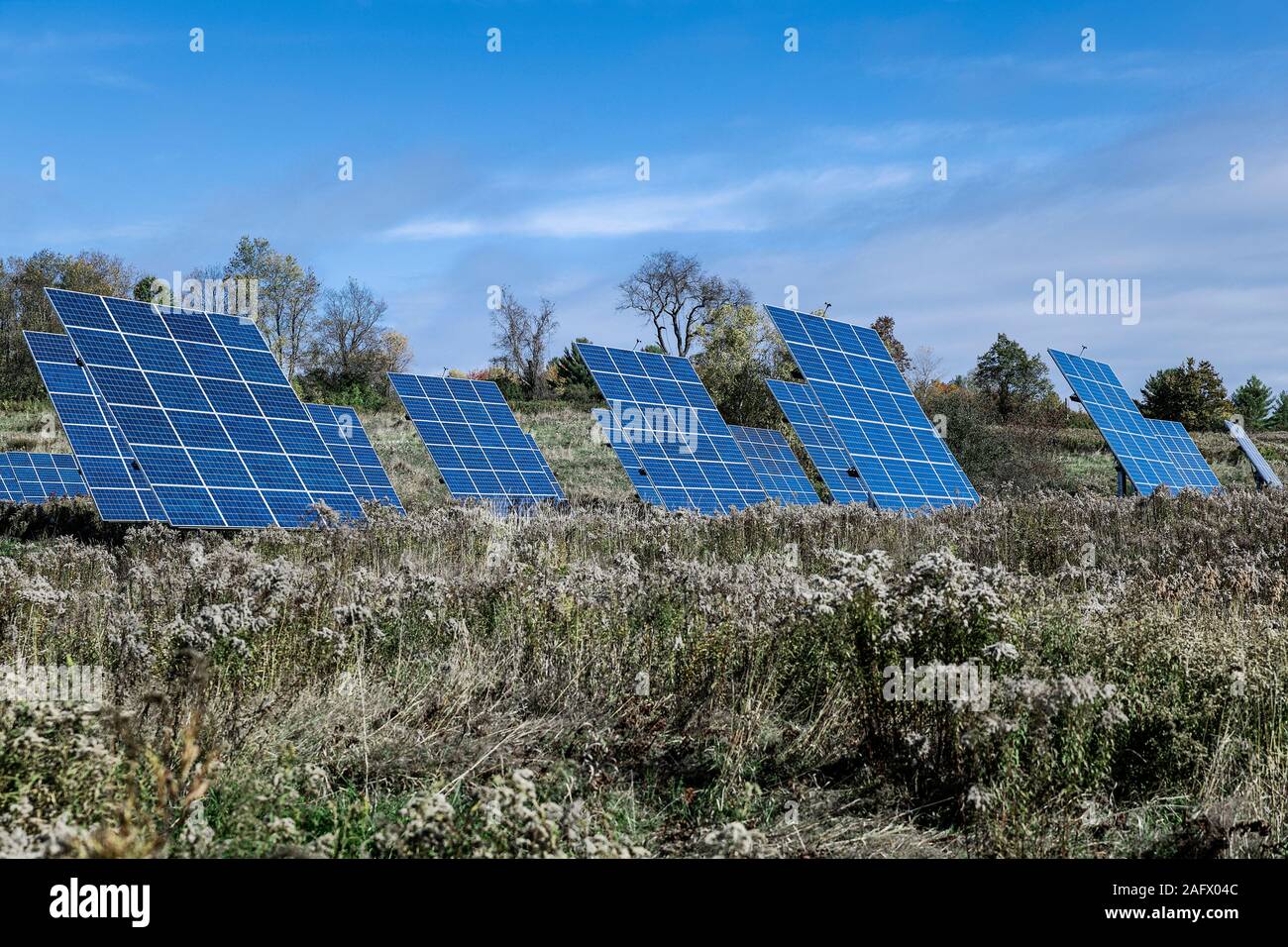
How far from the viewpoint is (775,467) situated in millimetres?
25922

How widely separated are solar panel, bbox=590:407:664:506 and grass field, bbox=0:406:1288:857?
10882mm

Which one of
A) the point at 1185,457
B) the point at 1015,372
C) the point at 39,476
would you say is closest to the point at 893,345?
the point at 1015,372

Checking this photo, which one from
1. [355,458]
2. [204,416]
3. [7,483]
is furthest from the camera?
[7,483]

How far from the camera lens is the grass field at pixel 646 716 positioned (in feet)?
15.5

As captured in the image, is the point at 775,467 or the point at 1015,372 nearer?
the point at 775,467

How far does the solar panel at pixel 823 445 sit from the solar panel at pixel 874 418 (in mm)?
202

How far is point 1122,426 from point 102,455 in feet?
78.0

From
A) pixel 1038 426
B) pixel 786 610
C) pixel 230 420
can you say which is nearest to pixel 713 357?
pixel 1038 426

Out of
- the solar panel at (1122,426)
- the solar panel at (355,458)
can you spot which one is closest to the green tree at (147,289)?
the solar panel at (355,458)

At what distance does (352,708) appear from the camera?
21.1ft

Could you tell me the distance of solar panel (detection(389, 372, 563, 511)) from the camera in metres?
22.8

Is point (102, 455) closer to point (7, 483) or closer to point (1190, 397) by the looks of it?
point (7, 483)

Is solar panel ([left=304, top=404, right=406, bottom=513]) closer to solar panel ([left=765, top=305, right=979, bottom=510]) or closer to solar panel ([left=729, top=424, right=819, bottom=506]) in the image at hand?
solar panel ([left=729, top=424, right=819, bottom=506])

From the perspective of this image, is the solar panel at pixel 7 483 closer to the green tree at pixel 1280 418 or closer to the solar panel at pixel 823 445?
the solar panel at pixel 823 445
